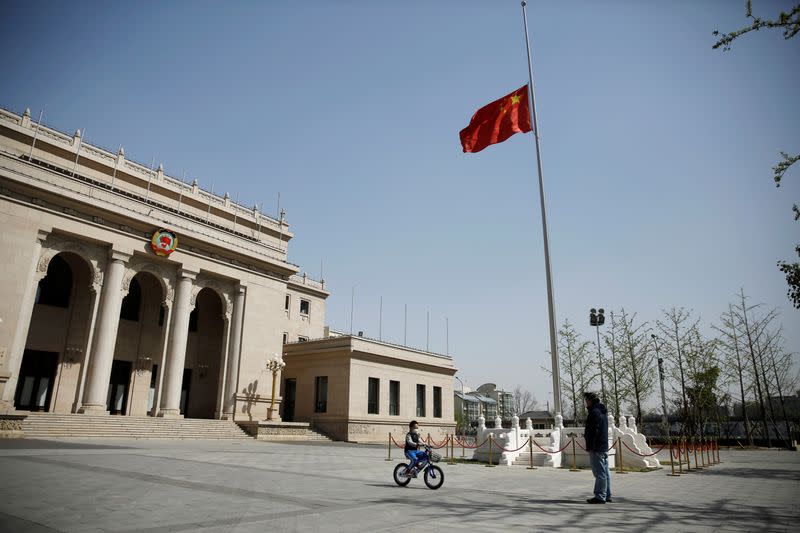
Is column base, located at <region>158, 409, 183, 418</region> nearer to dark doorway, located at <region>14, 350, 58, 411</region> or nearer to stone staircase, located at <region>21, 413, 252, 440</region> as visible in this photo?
stone staircase, located at <region>21, 413, 252, 440</region>

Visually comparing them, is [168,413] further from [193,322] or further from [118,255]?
[118,255]

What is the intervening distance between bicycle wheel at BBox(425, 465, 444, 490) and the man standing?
10.4 ft

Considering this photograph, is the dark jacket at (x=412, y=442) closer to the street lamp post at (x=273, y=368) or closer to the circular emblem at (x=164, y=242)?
the street lamp post at (x=273, y=368)

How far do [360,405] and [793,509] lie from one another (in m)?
29.4

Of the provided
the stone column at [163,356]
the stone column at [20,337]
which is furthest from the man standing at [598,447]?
the stone column at [163,356]

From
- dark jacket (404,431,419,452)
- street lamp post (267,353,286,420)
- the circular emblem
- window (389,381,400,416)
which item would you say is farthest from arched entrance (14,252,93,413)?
dark jacket (404,431,419,452)

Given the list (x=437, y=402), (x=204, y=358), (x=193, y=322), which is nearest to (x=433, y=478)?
(x=204, y=358)

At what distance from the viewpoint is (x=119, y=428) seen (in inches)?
981

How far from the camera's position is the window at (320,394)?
36750mm

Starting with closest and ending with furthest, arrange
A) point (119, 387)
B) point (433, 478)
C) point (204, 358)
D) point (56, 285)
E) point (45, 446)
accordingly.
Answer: point (433, 478), point (45, 446), point (56, 285), point (119, 387), point (204, 358)

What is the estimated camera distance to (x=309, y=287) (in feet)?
168

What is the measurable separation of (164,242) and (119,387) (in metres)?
10.8

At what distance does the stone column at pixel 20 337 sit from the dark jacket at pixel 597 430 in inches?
1004

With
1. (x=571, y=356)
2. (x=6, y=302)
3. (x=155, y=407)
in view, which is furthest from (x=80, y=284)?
(x=571, y=356)
